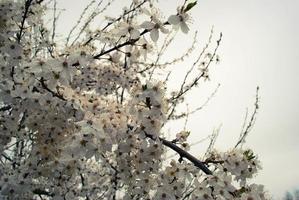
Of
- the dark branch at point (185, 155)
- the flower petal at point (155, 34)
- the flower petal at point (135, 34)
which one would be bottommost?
the dark branch at point (185, 155)

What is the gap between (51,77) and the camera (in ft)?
13.0

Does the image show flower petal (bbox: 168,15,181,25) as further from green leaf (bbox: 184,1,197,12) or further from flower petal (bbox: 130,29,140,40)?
flower petal (bbox: 130,29,140,40)

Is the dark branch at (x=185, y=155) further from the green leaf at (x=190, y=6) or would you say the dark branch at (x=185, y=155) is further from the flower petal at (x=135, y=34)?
the green leaf at (x=190, y=6)

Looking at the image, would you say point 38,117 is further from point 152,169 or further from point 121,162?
point 152,169

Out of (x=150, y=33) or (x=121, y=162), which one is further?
(x=121, y=162)

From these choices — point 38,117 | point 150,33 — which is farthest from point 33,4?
point 150,33

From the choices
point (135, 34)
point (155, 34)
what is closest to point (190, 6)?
point (155, 34)

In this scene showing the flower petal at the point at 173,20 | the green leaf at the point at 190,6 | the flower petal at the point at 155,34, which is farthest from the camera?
the flower petal at the point at 155,34

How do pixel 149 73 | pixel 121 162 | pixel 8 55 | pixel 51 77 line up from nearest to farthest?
pixel 51 77
pixel 121 162
pixel 8 55
pixel 149 73

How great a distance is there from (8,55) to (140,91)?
65.7 inches

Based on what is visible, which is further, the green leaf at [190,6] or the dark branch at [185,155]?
the dark branch at [185,155]

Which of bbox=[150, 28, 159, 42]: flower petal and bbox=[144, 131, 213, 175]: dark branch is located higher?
bbox=[150, 28, 159, 42]: flower petal

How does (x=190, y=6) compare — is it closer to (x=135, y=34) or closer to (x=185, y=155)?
(x=135, y=34)

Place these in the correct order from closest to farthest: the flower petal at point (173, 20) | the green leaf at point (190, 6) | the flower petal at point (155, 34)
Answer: the green leaf at point (190, 6)
the flower petal at point (173, 20)
the flower petal at point (155, 34)
